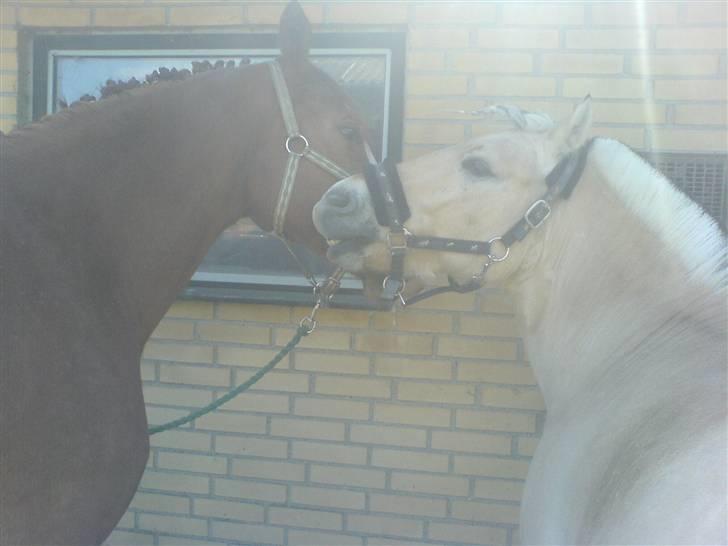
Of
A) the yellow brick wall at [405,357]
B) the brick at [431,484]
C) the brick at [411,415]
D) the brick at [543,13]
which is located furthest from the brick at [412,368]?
the brick at [543,13]

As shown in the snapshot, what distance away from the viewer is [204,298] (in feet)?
10.4

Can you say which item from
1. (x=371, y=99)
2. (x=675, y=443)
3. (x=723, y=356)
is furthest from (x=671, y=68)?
(x=675, y=443)

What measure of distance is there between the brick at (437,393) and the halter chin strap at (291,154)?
1159 millimetres

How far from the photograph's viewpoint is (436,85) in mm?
2988

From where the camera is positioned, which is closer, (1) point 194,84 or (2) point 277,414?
(1) point 194,84

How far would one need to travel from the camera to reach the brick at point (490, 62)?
2920 millimetres

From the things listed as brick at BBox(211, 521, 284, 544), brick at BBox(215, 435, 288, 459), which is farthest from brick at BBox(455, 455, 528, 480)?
brick at BBox(211, 521, 284, 544)

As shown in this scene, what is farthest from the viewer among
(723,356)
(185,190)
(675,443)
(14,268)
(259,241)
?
(259,241)

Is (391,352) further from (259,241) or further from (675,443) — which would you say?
(675,443)

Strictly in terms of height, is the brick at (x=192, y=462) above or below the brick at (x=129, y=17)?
below

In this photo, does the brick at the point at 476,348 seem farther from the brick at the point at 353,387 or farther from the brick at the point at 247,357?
the brick at the point at 247,357

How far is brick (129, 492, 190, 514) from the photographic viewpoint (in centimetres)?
335

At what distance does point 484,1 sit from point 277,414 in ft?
6.79

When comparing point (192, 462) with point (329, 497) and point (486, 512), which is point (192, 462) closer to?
point (329, 497)
